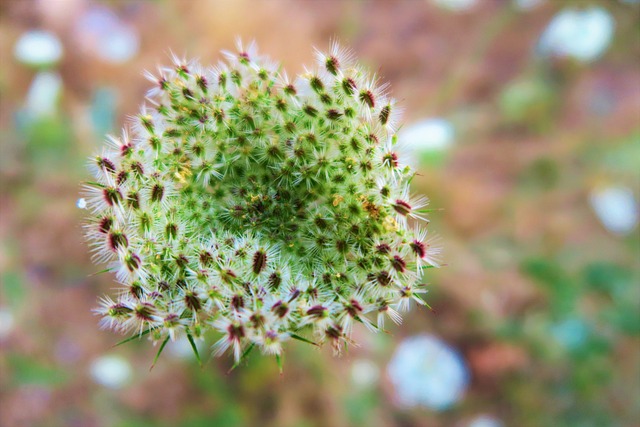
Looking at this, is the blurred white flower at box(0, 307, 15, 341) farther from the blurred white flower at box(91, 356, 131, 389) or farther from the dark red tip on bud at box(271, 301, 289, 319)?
the dark red tip on bud at box(271, 301, 289, 319)

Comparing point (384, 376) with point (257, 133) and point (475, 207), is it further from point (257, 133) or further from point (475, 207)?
point (257, 133)

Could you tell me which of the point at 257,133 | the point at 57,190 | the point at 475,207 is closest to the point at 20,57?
the point at 57,190

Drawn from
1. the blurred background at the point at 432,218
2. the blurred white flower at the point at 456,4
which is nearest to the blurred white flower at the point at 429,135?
the blurred background at the point at 432,218

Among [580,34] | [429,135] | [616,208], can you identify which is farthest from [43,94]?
[616,208]

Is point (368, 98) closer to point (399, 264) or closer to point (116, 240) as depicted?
point (399, 264)

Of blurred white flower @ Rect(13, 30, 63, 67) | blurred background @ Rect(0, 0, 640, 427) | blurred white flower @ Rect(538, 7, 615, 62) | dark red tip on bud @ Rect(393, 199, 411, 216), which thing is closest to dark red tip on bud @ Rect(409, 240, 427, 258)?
dark red tip on bud @ Rect(393, 199, 411, 216)

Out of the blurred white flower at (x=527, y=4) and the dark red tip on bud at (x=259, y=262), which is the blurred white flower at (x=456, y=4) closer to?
the blurred white flower at (x=527, y=4)
